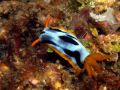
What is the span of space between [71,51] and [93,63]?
306 millimetres

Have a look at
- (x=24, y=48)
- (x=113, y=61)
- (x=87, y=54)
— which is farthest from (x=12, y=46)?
(x=113, y=61)

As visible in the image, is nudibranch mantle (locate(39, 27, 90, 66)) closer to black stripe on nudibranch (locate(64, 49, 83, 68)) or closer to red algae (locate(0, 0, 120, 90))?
black stripe on nudibranch (locate(64, 49, 83, 68))

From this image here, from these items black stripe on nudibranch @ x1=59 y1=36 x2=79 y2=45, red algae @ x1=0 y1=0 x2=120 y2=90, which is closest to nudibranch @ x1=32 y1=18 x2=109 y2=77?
black stripe on nudibranch @ x1=59 y1=36 x2=79 y2=45

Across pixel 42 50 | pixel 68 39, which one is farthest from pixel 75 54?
pixel 42 50

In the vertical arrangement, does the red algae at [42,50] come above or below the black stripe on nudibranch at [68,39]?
below

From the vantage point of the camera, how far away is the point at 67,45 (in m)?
3.15

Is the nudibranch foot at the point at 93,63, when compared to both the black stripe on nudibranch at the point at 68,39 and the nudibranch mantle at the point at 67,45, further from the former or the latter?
the black stripe on nudibranch at the point at 68,39

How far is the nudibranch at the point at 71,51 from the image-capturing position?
10.0 ft

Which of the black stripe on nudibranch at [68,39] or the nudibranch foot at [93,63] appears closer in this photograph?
the nudibranch foot at [93,63]

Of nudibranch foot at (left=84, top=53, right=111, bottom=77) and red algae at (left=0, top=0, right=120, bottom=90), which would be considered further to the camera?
red algae at (left=0, top=0, right=120, bottom=90)

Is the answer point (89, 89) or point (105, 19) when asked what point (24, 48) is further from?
point (105, 19)

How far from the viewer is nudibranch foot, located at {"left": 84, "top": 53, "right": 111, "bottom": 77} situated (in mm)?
2984

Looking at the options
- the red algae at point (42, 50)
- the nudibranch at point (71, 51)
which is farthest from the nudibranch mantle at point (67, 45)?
the red algae at point (42, 50)

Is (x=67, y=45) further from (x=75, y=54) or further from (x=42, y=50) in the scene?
(x=42, y=50)
